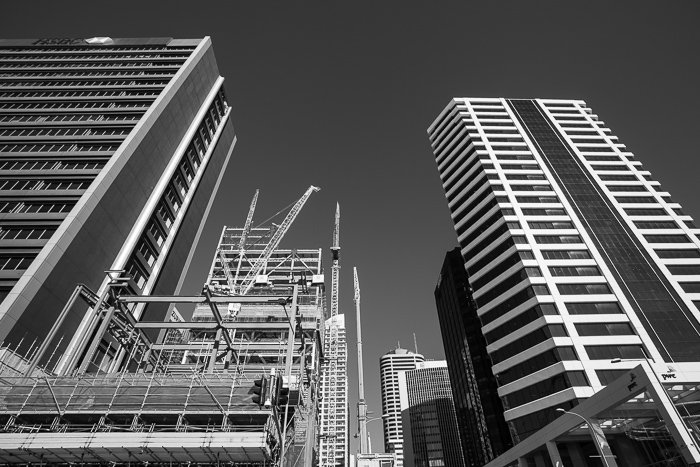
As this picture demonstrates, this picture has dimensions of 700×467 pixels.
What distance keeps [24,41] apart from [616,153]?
115001mm

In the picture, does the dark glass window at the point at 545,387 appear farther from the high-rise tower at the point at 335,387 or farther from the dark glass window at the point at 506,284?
the high-rise tower at the point at 335,387

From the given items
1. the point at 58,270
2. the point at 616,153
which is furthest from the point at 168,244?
the point at 616,153

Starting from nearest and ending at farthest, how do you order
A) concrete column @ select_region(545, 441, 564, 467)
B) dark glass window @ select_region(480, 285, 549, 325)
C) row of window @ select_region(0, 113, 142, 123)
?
concrete column @ select_region(545, 441, 564, 467)
dark glass window @ select_region(480, 285, 549, 325)
row of window @ select_region(0, 113, 142, 123)

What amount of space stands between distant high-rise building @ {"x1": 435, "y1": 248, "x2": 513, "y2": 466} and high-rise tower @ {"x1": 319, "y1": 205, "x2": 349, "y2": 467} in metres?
38.7

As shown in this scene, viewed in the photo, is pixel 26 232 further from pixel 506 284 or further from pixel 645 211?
pixel 645 211

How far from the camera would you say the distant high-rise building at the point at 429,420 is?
152875mm

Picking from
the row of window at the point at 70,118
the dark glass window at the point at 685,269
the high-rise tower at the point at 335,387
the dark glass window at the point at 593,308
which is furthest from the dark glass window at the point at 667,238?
the high-rise tower at the point at 335,387

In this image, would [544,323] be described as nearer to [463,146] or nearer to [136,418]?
[463,146]

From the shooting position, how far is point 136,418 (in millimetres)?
21094

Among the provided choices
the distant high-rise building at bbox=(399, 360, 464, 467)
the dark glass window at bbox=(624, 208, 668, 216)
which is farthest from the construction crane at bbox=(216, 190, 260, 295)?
the distant high-rise building at bbox=(399, 360, 464, 467)

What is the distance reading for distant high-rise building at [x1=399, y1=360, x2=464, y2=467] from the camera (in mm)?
152875

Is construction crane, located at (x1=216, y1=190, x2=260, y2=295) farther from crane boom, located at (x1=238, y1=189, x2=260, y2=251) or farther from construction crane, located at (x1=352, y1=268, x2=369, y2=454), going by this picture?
construction crane, located at (x1=352, y1=268, x2=369, y2=454)

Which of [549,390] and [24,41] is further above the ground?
[24,41]

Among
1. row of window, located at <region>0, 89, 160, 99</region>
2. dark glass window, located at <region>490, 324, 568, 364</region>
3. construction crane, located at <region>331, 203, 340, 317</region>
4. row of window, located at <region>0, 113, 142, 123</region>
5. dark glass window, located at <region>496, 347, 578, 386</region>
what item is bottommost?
dark glass window, located at <region>496, 347, 578, 386</region>
